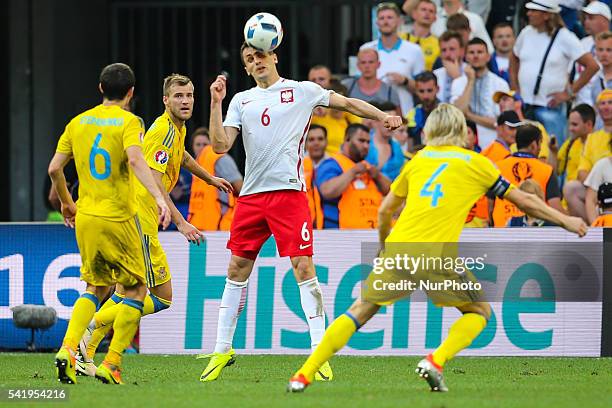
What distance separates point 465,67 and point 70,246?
5107 mm

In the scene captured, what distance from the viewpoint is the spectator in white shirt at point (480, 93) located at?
599 inches

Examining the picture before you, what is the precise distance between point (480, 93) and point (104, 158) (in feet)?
23.1

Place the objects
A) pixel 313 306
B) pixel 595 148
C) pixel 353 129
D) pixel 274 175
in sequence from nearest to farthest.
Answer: pixel 274 175
pixel 313 306
pixel 353 129
pixel 595 148

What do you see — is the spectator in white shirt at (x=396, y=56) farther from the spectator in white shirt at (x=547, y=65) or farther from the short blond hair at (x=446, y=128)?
the short blond hair at (x=446, y=128)

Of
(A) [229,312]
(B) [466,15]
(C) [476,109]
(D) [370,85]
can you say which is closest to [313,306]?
(A) [229,312]

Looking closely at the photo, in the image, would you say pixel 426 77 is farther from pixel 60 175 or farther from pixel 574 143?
pixel 60 175

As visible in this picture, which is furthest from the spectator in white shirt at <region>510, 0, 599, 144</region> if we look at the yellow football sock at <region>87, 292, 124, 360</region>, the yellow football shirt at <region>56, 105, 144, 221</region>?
the yellow football shirt at <region>56, 105, 144, 221</region>

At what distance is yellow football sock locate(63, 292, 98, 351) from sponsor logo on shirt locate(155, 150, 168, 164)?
1.19 metres

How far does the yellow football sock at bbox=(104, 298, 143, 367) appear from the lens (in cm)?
949

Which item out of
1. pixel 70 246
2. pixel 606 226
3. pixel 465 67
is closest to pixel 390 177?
pixel 465 67

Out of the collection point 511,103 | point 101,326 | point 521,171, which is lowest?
point 101,326

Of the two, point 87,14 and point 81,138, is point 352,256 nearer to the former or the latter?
point 81,138

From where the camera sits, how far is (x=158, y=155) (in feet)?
33.3

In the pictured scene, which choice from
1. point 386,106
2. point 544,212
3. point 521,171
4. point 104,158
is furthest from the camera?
point 386,106
